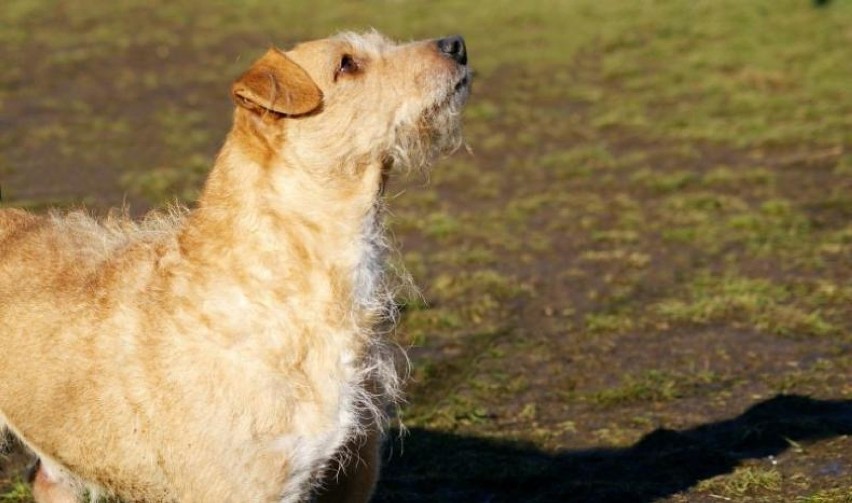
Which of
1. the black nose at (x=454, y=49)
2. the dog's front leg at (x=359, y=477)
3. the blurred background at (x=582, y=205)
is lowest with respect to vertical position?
the blurred background at (x=582, y=205)

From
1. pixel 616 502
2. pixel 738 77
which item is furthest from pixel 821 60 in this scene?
pixel 616 502

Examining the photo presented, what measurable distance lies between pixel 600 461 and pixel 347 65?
102 inches

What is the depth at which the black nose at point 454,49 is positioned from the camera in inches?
202

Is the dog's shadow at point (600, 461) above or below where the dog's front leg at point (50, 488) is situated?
below

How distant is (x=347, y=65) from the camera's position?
5062 millimetres

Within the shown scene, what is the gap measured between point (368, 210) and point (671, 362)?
3.59m

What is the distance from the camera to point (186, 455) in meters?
4.71

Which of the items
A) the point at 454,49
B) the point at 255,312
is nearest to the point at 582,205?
the point at 454,49

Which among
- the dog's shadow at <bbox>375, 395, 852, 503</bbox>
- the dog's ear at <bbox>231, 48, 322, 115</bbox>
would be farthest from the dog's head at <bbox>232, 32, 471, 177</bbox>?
the dog's shadow at <bbox>375, 395, 852, 503</bbox>

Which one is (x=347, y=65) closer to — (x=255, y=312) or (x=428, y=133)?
(x=428, y=133)

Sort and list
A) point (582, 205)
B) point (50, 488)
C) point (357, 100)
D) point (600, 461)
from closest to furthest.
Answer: point (357, 100) < point (50, 488) < point (600, 461) < point (582, 205)

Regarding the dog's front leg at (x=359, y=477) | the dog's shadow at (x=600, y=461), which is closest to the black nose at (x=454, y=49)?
the dog's front leg at (x=359, y=477)

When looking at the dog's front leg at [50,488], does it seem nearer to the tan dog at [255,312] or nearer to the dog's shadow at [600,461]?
the tan dog at [255,312]

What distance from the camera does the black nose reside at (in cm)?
513
